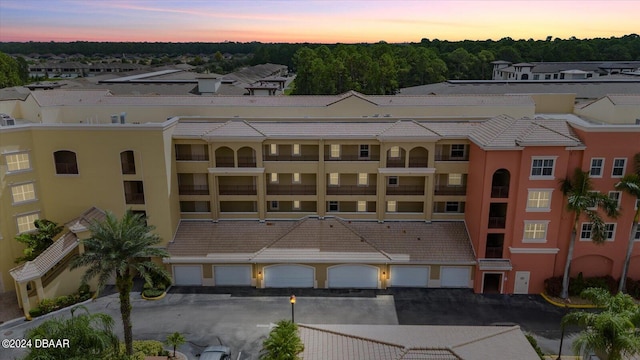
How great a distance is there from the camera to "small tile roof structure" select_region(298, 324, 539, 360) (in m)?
23.3

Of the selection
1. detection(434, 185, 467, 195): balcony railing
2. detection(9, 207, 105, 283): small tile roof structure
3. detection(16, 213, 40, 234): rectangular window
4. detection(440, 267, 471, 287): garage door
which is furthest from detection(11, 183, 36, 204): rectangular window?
detection(440, 267, 471, 287): garage door

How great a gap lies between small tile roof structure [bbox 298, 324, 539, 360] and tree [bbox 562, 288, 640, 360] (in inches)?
113

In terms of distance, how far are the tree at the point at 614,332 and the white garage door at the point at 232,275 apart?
2475 centimetres

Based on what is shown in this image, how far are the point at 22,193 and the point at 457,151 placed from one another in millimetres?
36843

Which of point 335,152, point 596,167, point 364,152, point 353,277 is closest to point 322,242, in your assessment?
point 353,277

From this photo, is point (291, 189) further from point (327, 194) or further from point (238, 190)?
point (238, 190)

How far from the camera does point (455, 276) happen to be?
3791 centimetres

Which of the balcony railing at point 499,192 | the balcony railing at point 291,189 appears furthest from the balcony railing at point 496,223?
the balcony railing at point 291,189

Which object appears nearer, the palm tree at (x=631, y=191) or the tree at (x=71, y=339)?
the tree at (x=71, y=339)

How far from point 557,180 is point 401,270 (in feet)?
46.3

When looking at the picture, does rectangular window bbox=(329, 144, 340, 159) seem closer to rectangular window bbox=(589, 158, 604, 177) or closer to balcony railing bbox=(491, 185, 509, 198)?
balcony railing bbox=(491, 185, 509, 198)

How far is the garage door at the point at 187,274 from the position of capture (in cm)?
3841

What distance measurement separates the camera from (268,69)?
146 metres

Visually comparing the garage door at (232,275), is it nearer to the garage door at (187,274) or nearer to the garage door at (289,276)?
the garage door at (187,274)
